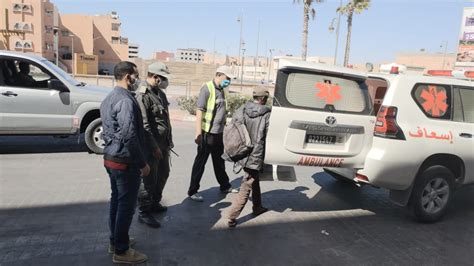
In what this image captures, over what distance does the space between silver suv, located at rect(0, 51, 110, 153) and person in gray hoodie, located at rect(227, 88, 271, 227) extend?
419cm

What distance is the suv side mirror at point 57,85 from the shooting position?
7.69 m

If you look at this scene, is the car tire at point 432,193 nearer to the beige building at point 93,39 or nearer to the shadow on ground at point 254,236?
the shadow on ground at point 254,236

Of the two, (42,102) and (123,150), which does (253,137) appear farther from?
(42,102)

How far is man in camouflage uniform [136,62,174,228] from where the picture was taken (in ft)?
14.1

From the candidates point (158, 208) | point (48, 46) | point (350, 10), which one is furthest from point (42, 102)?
point (48, 46)

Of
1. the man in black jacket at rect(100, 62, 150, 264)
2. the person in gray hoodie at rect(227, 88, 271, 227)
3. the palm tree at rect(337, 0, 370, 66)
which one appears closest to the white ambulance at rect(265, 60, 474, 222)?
the person in gray hoodie at rect(227, 88, 271, 227)

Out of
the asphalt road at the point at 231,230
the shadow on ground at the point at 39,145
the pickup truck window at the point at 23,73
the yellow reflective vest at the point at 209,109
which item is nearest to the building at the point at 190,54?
the shadow on ground at the point at 39,145

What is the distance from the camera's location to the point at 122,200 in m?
3.55

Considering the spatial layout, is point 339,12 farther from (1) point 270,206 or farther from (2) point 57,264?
(2) point 57,264

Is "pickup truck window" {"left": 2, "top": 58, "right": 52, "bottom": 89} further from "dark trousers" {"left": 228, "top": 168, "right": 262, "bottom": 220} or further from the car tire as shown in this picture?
the car tire

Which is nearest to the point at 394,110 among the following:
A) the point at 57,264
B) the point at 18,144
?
the point at 57,264

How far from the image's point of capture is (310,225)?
4953 millimetres

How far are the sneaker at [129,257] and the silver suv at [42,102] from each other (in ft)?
15.2

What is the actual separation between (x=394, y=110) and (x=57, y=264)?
3.73 meters
